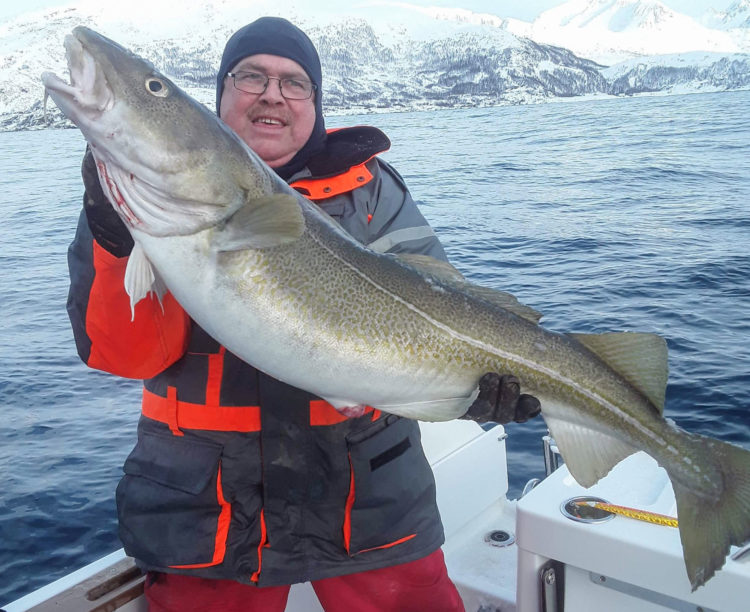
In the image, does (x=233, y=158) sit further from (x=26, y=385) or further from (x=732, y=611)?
(x=26, y=385)

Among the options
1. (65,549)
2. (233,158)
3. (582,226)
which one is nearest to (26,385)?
(65,549)

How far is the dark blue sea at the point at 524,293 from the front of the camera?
23.9 ft

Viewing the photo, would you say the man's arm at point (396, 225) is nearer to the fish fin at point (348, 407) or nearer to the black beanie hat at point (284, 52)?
the black beanie hat at point (284, 52)

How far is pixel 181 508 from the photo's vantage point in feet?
9.48

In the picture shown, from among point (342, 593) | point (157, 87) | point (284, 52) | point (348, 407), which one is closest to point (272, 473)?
point (348, 407)

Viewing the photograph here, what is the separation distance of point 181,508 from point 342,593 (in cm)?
84

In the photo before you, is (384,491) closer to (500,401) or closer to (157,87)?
(500,401)

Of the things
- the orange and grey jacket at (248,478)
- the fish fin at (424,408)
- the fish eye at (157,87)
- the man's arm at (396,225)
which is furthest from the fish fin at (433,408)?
the fish eye at (157,87)

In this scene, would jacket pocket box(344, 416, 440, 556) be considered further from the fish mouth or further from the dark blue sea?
the dark blue sea

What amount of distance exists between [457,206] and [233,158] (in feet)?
71.7

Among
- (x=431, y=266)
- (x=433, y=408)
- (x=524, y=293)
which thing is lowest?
(x=524, y=293)

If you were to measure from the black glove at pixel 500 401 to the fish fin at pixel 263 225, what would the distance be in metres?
0.97

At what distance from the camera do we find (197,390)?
9.63 ft

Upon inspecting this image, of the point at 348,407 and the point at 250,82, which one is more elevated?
the point at 250,82
